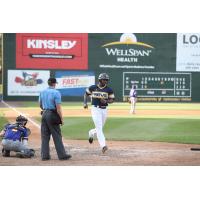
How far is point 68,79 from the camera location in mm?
17031

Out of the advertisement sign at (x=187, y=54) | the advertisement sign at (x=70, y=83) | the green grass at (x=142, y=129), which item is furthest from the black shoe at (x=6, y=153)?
the advertisement sign at (x=187, y=54)

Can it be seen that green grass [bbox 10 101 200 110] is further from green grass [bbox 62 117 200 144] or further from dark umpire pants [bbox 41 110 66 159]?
dark umpire pants [bbox 41 110 66 159]

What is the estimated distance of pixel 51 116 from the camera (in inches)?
383

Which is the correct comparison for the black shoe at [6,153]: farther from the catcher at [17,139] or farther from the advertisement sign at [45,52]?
the advertisement sign at [45,52]

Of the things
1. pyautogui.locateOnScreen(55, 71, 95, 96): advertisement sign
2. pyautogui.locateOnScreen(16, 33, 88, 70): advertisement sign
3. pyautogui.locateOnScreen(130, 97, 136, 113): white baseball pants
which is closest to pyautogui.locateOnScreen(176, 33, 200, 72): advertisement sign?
pyautogui.locateOnScreen(130, 97, 136, 113): white baseball pants

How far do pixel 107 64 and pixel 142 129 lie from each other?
4.92 m

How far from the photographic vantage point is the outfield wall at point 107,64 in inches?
642

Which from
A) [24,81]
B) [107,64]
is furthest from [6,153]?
[107,64]

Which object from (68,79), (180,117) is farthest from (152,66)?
(68,79)

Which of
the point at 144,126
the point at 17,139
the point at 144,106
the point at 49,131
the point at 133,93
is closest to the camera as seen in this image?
the point at 49,131

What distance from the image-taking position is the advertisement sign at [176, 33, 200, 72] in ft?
58.0

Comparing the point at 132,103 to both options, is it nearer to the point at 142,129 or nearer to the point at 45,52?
the point at 142,129

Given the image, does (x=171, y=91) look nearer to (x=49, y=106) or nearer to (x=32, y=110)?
(x=32, y=110)

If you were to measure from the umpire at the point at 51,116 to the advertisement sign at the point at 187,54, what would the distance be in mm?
8260
